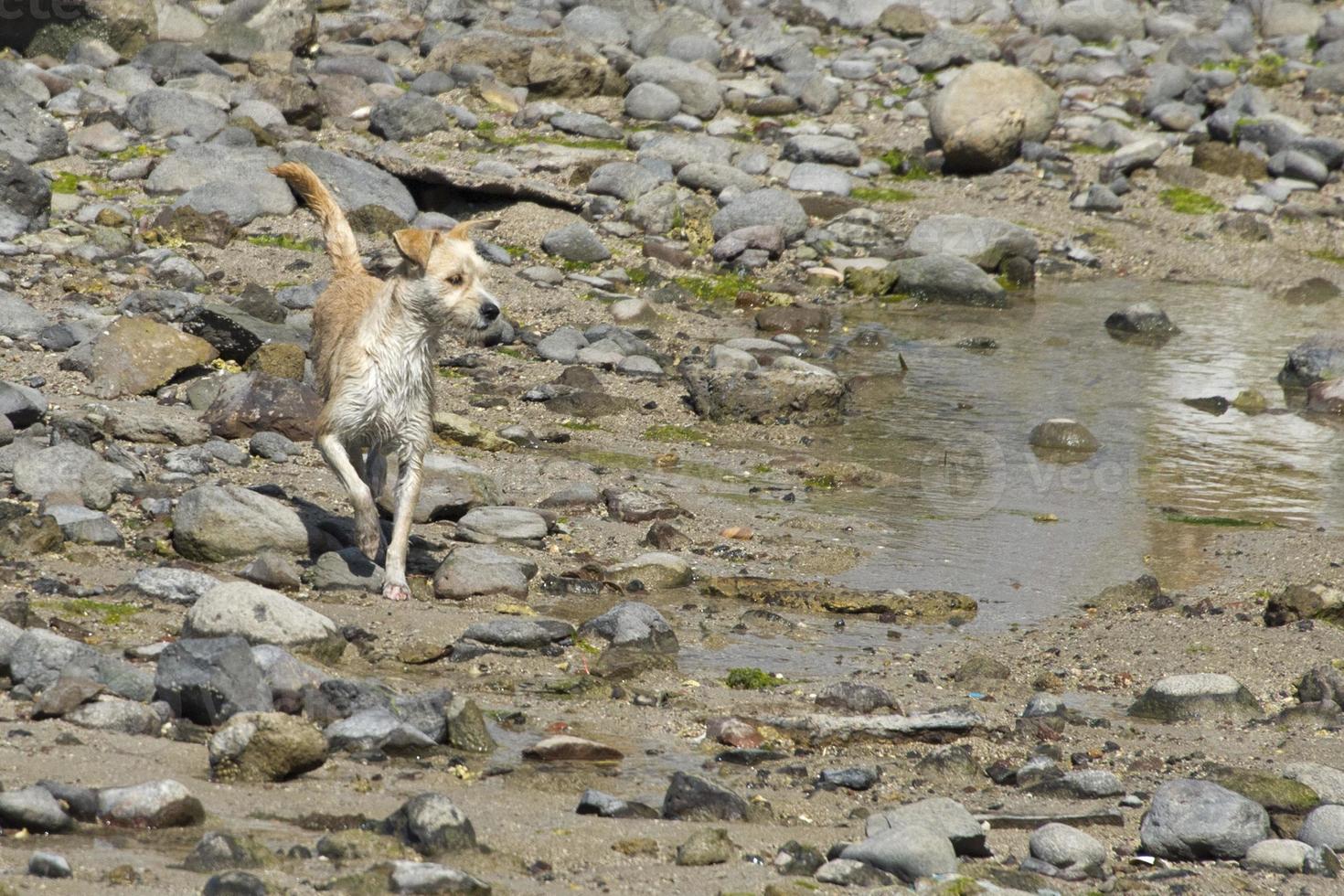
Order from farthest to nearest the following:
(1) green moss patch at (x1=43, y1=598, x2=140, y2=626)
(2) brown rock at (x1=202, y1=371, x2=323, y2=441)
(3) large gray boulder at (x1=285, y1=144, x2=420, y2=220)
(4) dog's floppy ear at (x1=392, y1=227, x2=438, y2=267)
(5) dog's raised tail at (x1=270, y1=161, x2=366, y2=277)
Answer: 1. (3) large gray boulder at (x1=285, y1=144, x2=420, y2=220)
2. (2) brown rock at (x1=202, y1=371, x2=323, y2=441)
3. (5) dog's raised tail at (x1=270, y1=161, x2=366, y2=277)
4. (4) dog's floppy ear at (x1=392, y1=227, x2=438, y2=267)
5. (1) green moss patch at (x1=43, y1=598, x2=140, y2=626)

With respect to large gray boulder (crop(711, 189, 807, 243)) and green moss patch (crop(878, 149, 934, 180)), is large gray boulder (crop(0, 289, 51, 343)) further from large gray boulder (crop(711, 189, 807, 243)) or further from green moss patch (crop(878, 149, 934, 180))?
green moss patch (crop(878, 149, 934, 180))

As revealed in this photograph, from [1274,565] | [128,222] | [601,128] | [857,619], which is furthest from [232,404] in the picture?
[601,128]

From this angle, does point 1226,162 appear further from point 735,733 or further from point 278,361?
point 735,733

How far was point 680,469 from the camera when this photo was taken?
1066 cm

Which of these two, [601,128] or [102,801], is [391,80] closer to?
[601,128]

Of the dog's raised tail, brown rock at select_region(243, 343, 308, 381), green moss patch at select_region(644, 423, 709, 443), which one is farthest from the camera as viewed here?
green moss patch at select_region(644, 423, 709, 443)

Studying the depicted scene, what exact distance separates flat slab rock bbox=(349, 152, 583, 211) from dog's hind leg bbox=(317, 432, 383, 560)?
26.8ft

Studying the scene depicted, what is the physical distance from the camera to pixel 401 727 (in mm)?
5660

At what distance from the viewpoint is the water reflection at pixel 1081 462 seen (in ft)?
30.8

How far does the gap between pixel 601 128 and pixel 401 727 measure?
1378 centimetres

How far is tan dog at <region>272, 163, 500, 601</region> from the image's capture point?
7.95m

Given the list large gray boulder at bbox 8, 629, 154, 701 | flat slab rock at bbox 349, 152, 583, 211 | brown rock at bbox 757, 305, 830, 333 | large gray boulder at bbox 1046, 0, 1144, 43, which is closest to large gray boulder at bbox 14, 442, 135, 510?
large gray boulder at bbox 8, 629, 154, 701

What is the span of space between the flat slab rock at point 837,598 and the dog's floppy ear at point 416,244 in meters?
2.16

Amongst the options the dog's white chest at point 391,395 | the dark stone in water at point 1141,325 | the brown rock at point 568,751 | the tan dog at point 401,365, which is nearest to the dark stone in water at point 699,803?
the brown rock at point 568,751
